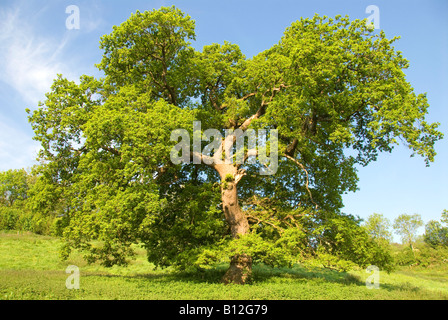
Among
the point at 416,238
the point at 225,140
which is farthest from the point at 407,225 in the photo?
the point at 225,140

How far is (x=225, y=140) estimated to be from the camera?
17406mm

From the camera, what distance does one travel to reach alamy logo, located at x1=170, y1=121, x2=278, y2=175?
574 inches

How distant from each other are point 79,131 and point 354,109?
545 inches

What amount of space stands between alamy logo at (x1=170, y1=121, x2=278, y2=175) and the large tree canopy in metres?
0.26

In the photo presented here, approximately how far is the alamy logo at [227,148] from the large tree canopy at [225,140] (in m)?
0.26

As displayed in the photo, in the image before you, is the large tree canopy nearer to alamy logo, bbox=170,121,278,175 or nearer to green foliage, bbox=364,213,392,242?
alamy logo, bbox=170,121,278,175

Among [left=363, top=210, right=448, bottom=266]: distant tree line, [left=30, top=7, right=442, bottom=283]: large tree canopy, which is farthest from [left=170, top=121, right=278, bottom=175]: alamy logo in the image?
[left=363, top=210, right=448, bottom=266]: distant tree line

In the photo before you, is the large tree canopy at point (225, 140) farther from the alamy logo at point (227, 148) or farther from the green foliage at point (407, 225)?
the green foliage at point (407, 225)

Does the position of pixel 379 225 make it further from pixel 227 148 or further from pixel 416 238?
pixel 227 148

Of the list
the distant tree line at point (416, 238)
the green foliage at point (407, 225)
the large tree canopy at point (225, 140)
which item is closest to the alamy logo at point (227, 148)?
the large tree canopy at point (225, 140)

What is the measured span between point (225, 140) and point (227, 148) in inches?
23.3
